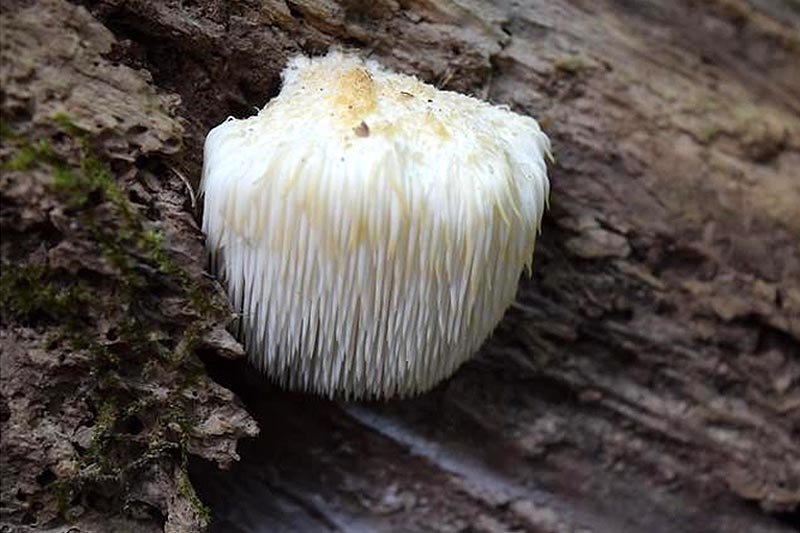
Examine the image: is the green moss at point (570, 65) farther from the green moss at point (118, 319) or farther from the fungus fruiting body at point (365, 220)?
the green moss at point (118, 319)

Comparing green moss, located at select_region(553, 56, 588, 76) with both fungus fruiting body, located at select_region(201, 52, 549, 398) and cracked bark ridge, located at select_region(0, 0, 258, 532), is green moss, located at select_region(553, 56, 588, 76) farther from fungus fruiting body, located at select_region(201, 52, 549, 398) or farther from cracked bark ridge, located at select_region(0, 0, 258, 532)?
cracked bark ridge, located at select_region(0, 0, 258, 532)

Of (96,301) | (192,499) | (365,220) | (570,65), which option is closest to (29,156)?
(96,301)

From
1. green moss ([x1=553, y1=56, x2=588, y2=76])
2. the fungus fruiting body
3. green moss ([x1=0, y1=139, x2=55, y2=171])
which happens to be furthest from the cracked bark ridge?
green moss ([x1=553, y1=56, x2=588, y2=76])

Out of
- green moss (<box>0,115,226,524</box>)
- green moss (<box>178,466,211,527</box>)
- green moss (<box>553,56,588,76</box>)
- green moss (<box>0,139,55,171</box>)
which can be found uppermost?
green moss (<box>553,56,588,76</box>)

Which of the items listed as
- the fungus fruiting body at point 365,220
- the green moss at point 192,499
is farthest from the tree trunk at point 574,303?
the fungus fruiting body at point 365,220

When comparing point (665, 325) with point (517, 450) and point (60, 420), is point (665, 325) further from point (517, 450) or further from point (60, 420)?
point (60, 420)

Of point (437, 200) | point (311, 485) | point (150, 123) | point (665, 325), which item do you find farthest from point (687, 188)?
point (150, 123)
